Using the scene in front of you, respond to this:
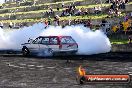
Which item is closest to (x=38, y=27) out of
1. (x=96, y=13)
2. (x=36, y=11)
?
(x=96, y=13)

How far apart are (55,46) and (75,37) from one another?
15.9ft

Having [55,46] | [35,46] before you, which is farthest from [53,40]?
[35,46]

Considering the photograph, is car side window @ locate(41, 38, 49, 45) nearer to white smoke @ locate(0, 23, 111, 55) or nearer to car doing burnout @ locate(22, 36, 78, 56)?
car doing burnout @ locate(22, 36, 78, 56)

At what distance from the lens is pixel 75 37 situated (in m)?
29.6

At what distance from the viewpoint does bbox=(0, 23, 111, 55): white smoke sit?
27781 millimetres

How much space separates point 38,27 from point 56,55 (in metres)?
8.41

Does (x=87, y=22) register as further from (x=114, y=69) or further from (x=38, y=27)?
(x=114, y=69)

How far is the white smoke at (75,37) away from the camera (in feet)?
91.1

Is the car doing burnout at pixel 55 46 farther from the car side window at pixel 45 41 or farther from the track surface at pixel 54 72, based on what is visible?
the track surface at pixel 54 72

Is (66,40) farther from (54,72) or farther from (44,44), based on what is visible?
(54,72)

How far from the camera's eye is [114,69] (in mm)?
17500

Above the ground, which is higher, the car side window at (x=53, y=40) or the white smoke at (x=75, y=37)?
the car side window at (x=53, y=40)

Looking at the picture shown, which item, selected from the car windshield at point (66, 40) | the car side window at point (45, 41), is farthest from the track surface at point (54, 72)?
the car side window at point (45, 41)

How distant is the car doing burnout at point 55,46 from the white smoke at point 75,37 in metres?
1.92
